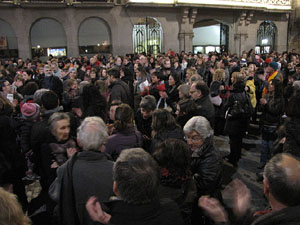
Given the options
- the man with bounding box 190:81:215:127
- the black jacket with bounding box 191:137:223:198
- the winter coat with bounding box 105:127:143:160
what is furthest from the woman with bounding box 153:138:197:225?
the man with bounding box 190:81:215:127

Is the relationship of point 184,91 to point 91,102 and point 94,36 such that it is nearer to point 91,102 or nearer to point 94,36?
point 91,102

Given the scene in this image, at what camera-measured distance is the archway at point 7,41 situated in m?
15.7

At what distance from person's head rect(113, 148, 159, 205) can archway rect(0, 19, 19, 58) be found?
16.4 meters

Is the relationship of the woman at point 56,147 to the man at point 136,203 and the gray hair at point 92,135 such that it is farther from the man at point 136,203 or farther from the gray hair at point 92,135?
the man at point 136,203

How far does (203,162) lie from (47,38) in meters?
16.1

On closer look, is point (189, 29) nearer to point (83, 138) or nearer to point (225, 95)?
point (225, 95)

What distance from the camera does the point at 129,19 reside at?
17406 millimetres

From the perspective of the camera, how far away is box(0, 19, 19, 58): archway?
15.7 metres

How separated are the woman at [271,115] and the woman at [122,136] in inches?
112

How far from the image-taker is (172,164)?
90.0 inches

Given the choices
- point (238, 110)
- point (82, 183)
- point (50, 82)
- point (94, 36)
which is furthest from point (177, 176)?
point (94, 36)

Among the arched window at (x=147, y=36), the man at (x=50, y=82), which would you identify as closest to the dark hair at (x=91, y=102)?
the man at (x=50, y=82)

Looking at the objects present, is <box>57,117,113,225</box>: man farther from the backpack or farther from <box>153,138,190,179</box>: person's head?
the backpack

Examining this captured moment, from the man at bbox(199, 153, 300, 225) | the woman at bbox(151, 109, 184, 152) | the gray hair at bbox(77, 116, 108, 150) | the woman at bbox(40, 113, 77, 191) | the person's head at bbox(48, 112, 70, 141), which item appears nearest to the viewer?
the man at bbox(199, 153, 300, 225)
